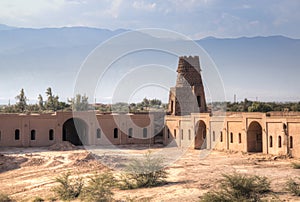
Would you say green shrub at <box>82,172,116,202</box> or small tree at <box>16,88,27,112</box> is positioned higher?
small tree at <box>16,88,27,112</box>

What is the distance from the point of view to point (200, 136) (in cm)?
3512

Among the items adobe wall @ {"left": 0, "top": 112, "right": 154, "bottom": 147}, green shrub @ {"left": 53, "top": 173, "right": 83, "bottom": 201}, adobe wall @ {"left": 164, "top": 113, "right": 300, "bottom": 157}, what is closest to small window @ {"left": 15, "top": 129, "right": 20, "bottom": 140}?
adobe wall @ {"left": 0, "top": 112, "right": 154, "bottom": 147}

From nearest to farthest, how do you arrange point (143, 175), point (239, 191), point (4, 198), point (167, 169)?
point (239, 191) < point (4, 198) < point (143, 175) < point (167, 169)

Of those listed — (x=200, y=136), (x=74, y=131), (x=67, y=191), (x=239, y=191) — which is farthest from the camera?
(x=74, y=131)

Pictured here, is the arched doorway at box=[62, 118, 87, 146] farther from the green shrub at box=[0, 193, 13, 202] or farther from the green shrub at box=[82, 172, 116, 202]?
the green shrub at box=[82, 172, 116, 202]

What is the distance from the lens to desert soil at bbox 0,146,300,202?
16.6 m

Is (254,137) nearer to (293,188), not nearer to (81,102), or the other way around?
(293,188)

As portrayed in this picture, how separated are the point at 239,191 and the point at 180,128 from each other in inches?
837

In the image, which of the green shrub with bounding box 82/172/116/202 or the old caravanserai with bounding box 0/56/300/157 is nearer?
the green shrub with bounding box 82/172/116/202

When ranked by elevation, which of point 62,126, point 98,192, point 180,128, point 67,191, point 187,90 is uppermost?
point 187,90

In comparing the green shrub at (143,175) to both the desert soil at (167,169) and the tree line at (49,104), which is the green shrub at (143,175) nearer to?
→ the desert soil at (167,169)

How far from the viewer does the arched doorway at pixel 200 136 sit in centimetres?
3450

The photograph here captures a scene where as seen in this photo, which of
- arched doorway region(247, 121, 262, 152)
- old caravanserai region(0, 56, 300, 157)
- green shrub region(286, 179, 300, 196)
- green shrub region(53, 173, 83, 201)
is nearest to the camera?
green shrub region(286, 179, 300, 196)

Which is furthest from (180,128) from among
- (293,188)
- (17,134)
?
(293,188)
